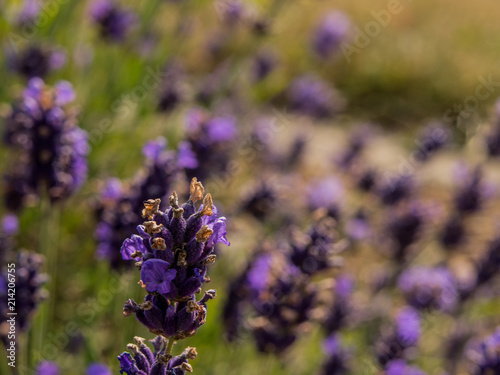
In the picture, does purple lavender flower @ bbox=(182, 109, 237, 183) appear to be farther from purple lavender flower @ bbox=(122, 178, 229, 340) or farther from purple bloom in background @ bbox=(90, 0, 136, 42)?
purple lavender flower @ bbox=(122, 178, 229, 340)

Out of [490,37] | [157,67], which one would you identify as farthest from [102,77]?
[490,37]

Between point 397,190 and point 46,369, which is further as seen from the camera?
A: point 397,190

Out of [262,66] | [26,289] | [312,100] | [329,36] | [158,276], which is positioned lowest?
[158,276]

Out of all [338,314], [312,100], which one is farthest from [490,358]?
[312,100]

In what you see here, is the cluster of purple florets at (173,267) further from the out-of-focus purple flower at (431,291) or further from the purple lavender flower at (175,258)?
the out-of-focus purple flower at (431,291)

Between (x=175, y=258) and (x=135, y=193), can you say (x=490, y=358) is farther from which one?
(x=175, y=258)

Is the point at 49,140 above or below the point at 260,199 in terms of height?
below

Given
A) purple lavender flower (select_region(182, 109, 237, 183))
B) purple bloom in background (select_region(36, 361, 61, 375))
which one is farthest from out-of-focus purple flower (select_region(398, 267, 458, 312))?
purple bloom in background (select_region(36, 361, 61, 375))

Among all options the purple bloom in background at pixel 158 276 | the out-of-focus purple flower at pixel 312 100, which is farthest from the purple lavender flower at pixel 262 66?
the purple bloom in background at pixel 158 276
